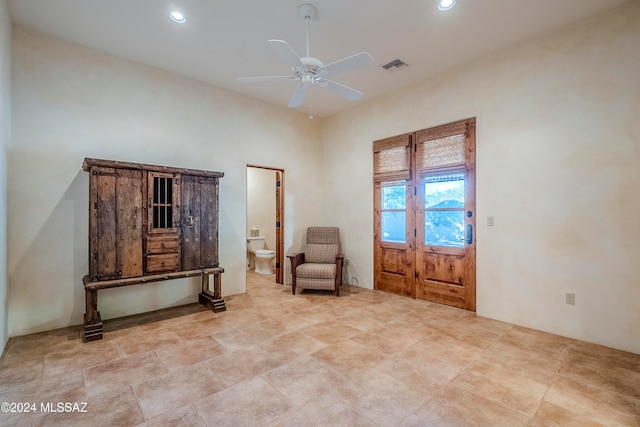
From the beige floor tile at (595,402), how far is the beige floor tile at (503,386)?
10 centimetres

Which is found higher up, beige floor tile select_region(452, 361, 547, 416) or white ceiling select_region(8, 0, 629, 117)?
white ceiling select_region(8, 0, 629, 117)

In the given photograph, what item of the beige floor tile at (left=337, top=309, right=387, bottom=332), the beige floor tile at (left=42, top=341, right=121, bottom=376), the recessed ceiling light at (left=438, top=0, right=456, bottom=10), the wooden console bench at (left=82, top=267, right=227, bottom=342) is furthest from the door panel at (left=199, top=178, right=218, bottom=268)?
the recessed ceiling light at (left=438, top=0, right=456, bottom=10)

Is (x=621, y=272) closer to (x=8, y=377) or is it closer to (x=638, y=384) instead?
(x=638, y=384)

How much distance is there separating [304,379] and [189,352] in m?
1.20

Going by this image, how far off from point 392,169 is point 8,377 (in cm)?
483

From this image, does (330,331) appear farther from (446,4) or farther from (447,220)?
(446,4)

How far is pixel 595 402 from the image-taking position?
203 cm

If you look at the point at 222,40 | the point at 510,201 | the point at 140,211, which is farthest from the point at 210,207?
the point at 510,201

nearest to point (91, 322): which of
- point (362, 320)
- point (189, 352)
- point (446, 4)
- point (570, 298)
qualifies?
point (189, 352)

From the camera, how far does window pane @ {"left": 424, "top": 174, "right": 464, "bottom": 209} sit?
399 centimetres

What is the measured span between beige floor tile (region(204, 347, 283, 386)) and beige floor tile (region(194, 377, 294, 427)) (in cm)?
14

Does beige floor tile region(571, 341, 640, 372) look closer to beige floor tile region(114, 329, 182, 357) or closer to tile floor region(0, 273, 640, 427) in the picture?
tile floor region(0, 273, 640, 427)

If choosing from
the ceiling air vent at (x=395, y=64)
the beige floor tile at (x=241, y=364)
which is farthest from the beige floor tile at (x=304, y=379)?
the ceiling air vent at (x=395, y=64)

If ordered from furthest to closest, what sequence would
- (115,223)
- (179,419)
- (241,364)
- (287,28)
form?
(115,223)
(287,28)
(241,364)
(179,419)
